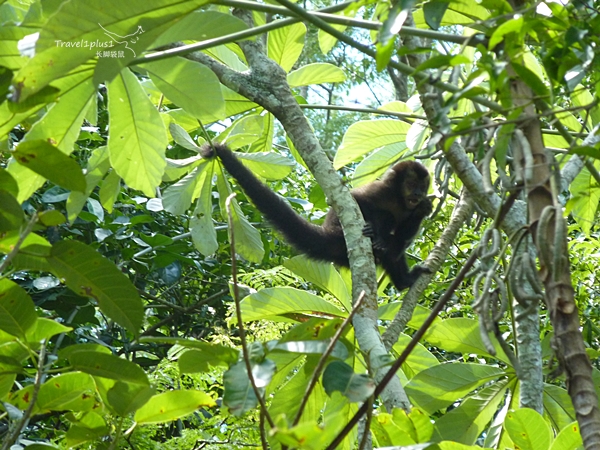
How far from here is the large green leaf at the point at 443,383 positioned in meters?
2.32

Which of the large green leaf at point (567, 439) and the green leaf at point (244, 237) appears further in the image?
the green leaf at point (244, 237)

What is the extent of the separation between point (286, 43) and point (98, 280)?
180 centimetres

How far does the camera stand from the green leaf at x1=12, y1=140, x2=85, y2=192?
1267 mm

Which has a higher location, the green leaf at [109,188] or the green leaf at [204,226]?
the green leaf at [109,188]

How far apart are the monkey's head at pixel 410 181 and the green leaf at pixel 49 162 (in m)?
3.77

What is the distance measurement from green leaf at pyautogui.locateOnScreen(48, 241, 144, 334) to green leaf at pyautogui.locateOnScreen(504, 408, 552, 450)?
827 mm

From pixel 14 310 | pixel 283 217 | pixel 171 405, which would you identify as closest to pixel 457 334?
pixel 171 405

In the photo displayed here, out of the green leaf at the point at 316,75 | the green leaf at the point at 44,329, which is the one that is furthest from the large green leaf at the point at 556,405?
the green leaf at the point at 44,329

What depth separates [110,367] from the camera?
1.29m

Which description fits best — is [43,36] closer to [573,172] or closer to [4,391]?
[4,391]

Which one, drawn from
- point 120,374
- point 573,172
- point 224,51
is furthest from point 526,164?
point 224,51

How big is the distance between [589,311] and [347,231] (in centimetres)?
156

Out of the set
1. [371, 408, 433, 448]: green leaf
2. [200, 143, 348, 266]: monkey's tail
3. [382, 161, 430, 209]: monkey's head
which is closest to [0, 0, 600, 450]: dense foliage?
[371, 408, 433, 448]: green leaf

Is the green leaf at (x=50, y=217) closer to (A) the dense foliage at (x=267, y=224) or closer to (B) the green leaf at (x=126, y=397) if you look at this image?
(A) the dense foliage at (x=267, y=224)
